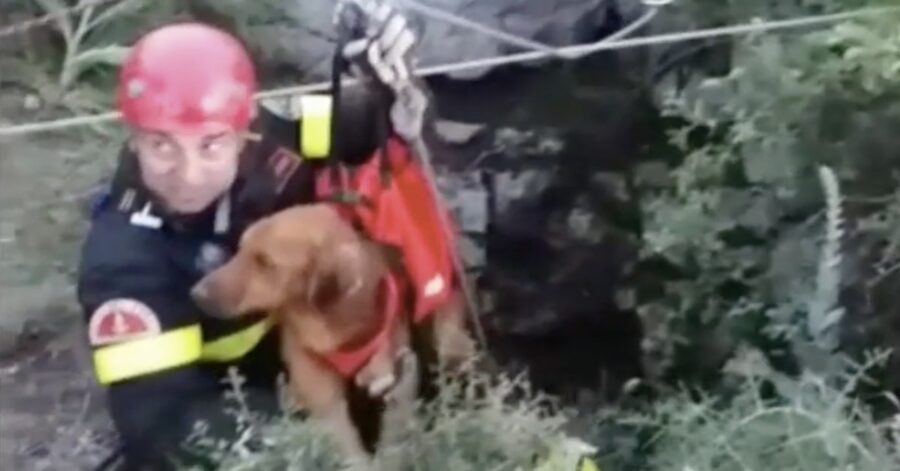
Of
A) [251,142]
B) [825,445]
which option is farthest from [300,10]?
[825,445]

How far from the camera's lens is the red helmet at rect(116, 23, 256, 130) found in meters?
0.81

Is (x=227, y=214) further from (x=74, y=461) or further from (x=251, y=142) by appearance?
(x=74, y=461)

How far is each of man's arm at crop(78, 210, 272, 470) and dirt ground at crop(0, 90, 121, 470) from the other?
0.6 inches

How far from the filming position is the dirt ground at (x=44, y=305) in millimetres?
844

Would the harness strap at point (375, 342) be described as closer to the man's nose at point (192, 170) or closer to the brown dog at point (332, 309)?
the brown dog at point (332, 309)

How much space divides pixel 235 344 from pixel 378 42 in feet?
0.57

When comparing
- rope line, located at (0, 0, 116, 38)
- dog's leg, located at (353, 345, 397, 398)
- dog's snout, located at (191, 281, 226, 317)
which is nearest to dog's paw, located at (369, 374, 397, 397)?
dog's leg, located at (353, 345, 397, 398)

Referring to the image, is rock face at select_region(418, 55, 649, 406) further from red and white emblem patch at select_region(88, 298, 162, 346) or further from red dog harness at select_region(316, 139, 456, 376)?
red and white emblem patch at select_region(88, 298, 162, 346)

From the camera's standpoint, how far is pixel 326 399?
0.88m

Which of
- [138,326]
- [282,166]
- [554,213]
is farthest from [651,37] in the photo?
[138,326]

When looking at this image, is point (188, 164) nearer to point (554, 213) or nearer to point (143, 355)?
point (143, 355)

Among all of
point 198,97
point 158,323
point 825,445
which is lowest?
point 825,445

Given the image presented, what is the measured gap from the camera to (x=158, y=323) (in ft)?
A: 2.72

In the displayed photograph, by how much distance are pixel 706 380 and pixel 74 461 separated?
0.36 meters
